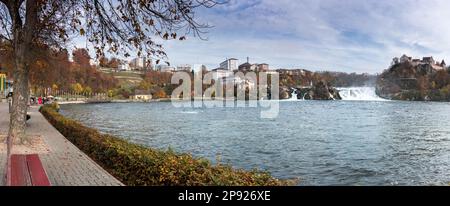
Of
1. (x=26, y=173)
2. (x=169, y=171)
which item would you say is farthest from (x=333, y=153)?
(x=26, y=173)

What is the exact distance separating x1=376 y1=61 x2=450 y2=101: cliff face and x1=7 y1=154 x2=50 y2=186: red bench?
9433 cm

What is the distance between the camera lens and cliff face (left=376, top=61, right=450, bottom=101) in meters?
97.2

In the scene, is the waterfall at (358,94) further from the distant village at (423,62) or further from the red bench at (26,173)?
the red bench at (26,173)

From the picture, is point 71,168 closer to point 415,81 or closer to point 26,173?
→ point 26,173

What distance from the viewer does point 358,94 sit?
129 meters

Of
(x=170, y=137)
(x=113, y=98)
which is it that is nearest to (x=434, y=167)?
(x=170, y=137)

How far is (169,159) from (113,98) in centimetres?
14076

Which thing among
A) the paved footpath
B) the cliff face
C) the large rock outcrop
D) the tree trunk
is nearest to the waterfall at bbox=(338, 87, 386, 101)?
the large rock outcrop

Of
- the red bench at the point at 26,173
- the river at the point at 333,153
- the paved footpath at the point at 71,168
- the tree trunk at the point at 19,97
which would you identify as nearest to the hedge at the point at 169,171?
the paved footpath at the point at 71,168

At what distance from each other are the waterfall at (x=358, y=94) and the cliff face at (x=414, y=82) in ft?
7.59

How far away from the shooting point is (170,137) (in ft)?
87.1

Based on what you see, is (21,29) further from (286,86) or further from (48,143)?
(286,86)

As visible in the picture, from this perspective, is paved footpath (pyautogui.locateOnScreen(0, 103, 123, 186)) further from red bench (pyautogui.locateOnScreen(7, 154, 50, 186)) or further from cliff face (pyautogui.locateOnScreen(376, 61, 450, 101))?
cliff face (pyautogui.locateOnScreen(376, 61, 450, 101))

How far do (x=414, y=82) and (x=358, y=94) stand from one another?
20.3 m
